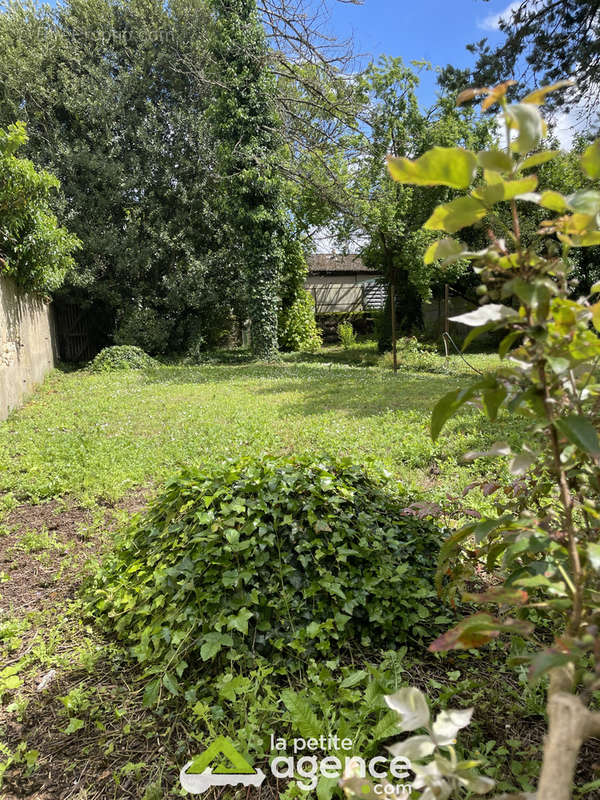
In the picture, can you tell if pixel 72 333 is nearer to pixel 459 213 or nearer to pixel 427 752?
pixel 459 213

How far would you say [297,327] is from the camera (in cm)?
1556

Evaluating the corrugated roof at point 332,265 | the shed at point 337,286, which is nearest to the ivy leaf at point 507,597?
the shed at point 337,286

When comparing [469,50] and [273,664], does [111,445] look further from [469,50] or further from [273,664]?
[469,50]

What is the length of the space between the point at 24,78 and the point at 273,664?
1500 centimetres

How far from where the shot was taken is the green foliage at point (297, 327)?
15492mm

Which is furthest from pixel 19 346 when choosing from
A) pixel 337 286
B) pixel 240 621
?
pixel 337 286

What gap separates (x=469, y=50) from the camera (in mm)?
6449

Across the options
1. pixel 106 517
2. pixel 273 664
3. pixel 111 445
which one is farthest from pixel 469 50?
pixel 273 664

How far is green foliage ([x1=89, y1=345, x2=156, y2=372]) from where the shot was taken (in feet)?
36.6

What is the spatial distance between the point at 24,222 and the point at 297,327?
9.47 m

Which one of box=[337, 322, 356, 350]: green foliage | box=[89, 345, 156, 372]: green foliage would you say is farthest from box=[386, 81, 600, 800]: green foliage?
box=[337, 322, 356, 350]: green foliage

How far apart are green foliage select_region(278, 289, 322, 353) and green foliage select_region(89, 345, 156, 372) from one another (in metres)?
4.70

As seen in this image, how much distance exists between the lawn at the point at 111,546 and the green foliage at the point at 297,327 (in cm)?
802

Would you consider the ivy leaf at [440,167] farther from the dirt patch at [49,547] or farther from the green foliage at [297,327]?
the green foliage at [297,327]
